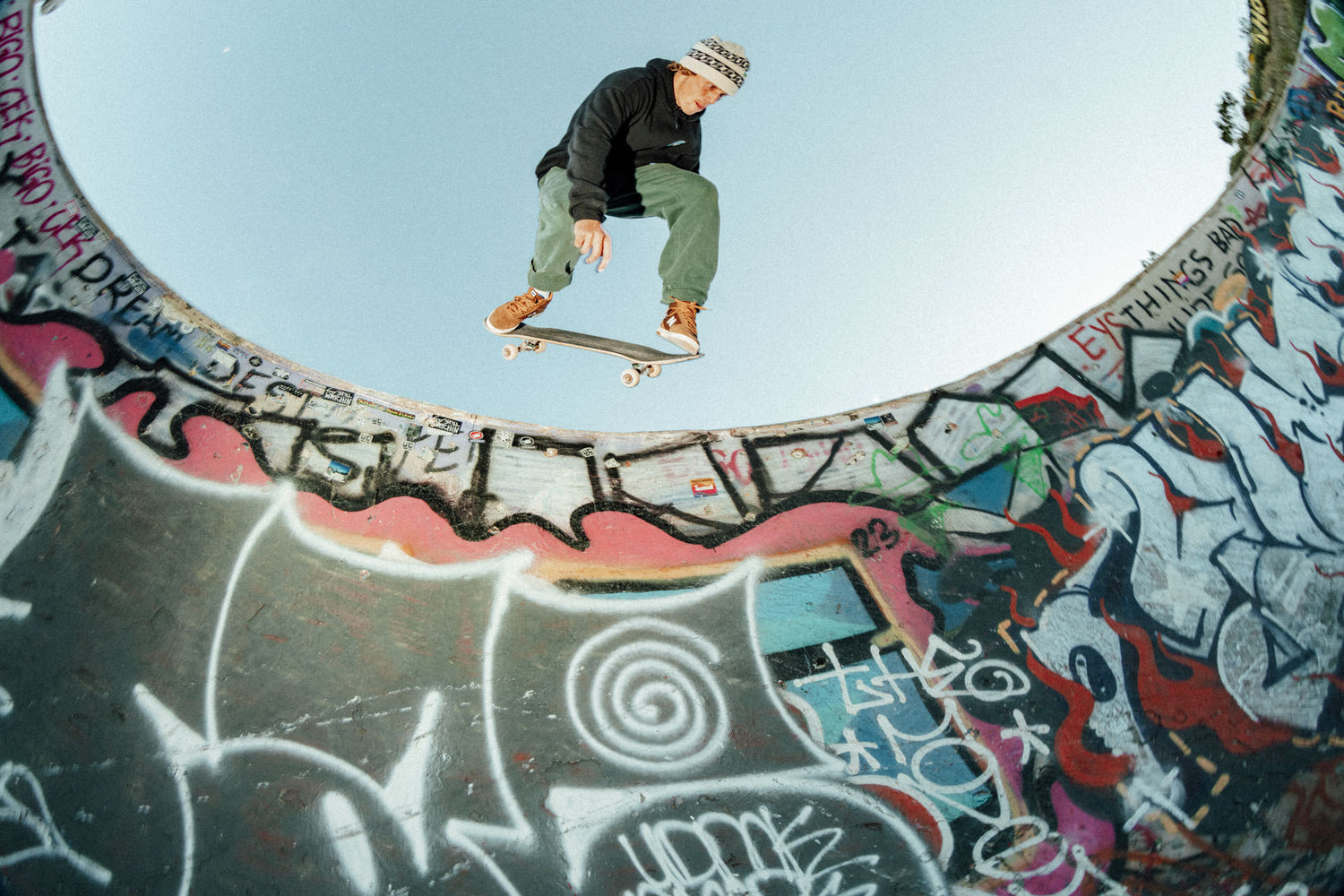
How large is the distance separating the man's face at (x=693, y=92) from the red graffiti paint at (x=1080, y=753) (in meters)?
4.19

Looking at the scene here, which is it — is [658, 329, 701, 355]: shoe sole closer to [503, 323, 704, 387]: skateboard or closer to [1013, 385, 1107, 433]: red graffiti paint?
[503, 323, 704, 387]: skateboard

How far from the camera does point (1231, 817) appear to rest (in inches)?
184

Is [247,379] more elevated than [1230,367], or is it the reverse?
[247,379]

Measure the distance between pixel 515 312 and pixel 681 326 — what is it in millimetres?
1468

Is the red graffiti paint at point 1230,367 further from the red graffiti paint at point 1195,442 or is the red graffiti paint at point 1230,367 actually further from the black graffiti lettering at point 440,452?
the black graffiti lettering at point 440,452

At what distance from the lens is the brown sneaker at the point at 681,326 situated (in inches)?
207

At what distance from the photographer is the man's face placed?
5.04 m

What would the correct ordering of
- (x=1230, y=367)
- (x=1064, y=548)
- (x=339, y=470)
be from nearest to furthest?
(x=339, y=470) < (x=1064, y=548) < (x=1230, y=367)

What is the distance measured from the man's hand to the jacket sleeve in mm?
51

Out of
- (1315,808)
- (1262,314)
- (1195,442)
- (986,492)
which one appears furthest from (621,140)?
(1315,808)

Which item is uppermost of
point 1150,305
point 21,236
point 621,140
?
point 21,236

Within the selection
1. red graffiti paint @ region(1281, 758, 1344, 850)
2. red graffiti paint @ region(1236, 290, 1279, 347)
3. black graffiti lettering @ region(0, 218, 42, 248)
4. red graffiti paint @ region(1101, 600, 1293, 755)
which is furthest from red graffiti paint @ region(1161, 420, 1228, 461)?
black graffiti lettering @ region(0, 218, 42, 248)

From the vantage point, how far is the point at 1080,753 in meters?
4.67

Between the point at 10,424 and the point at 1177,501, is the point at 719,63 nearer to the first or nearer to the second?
the point at 1177,501
